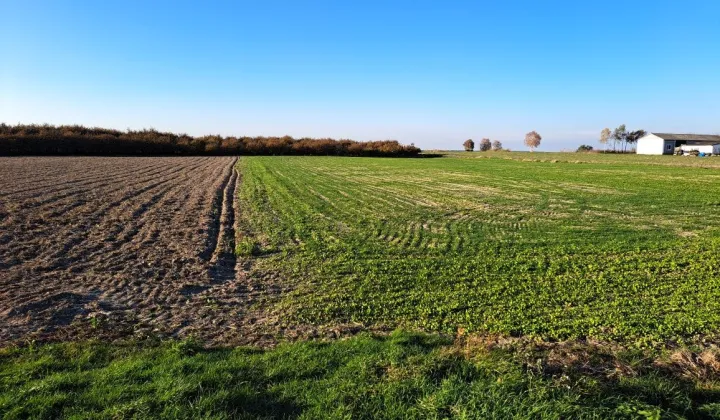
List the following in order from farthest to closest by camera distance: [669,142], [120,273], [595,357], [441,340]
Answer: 1. [669,142]
2. [120,273]
3. [441,340]
4. [595,357]

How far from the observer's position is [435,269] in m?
9.17

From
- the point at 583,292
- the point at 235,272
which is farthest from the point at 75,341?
the point at 583,292

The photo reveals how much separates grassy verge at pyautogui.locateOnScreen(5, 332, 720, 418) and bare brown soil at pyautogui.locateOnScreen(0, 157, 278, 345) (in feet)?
3.37

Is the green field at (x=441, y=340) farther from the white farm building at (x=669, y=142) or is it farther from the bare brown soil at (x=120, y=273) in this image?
the white farm building at (x=669, y=142)

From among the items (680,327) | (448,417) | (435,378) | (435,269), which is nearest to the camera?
(448,417)

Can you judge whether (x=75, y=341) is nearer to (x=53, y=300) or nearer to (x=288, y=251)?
(x=53, y=300)

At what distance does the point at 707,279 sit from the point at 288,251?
9.22m

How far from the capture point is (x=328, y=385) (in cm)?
437

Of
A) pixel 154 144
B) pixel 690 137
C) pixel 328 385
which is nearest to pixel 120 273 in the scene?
pixel 328 385

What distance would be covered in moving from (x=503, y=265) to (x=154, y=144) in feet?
247

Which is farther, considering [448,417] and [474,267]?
[474,267]

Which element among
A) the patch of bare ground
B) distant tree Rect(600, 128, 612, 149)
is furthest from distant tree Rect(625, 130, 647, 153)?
the patch of bare ground

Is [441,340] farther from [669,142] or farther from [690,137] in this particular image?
[690,137]

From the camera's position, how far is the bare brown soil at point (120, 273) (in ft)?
20.7
